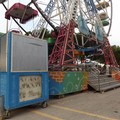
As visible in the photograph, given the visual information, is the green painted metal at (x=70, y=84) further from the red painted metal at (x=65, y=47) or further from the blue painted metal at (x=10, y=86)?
the red painted metal at (x=65, y=47)

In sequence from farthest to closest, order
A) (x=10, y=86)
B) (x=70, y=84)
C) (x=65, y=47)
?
(x=65, y=47) → (x=70, y=84) → (x=10, y=86)

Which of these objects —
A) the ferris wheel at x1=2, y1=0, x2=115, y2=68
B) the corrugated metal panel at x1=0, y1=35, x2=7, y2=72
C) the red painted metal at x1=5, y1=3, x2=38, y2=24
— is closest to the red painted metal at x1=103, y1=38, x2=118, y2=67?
the ferris wheel at x1=2, y1=0, x2=115, y2=68

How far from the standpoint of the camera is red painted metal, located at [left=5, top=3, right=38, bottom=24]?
18.1 m

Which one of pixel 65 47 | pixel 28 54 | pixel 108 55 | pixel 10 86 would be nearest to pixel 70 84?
pixel 28 54

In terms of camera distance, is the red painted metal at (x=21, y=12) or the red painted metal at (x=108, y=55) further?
the red painted metal at (x=108, y=55)

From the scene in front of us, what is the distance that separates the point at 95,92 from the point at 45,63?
5097 millimetres

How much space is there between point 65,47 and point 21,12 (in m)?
4.95

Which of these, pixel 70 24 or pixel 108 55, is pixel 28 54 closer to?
pixel 70 24

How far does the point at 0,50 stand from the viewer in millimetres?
7492

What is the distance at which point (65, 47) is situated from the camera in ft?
65.7

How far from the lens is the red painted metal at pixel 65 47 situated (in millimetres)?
19656

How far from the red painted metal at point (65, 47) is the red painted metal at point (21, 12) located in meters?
3.62

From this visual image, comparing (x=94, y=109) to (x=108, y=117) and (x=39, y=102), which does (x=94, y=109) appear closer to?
(x=108, y=117)

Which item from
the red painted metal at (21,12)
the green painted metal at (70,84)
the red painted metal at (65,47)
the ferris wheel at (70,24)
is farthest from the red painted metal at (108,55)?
the green painted metal at (70,84)
